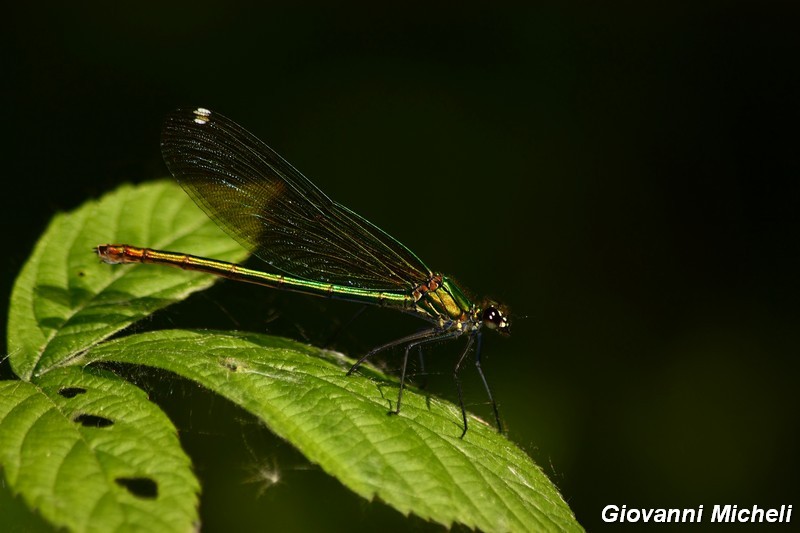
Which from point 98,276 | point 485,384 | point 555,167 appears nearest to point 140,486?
point 98,276

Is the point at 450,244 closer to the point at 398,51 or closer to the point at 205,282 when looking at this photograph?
the point at 398,51

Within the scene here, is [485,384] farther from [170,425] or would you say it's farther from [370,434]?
[170,425]

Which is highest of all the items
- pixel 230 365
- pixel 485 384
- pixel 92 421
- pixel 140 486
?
pixel 485 384

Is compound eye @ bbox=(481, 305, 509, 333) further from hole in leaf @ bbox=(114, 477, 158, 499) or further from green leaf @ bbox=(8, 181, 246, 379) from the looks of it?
hole in leaf @ bbox=(114, 477, 158, 499)

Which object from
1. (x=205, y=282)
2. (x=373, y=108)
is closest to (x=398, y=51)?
(x=373, y=108)

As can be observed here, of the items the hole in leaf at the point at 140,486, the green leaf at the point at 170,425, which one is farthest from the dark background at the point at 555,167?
the hole in leaf at the point at 140,486

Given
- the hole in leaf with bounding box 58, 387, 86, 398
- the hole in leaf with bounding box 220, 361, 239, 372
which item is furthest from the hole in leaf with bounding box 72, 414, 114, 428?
the hole in leaf with bounding box 220, 361, 239, 372
